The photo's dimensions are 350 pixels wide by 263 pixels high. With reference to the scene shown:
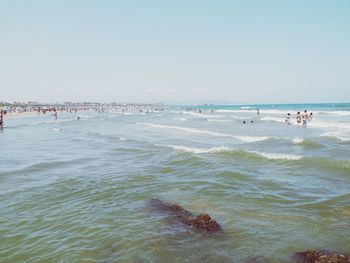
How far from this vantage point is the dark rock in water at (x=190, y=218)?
28.9ft

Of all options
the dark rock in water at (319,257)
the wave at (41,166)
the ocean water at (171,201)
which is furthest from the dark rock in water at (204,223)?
the wave at (41,166)

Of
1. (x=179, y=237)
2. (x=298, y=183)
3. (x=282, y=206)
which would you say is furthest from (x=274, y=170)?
(x=179, y=237)

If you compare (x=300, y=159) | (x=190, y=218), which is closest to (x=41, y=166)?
(x=190, y=218)

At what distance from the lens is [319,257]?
6930 mm

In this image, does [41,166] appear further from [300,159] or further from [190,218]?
[300,159]

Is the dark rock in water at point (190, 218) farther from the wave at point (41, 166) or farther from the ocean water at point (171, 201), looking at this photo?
the wave at point (41, 166)

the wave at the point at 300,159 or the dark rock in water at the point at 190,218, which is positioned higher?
the dark rock in water at the point at 190,218

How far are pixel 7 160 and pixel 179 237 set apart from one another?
14.7 m

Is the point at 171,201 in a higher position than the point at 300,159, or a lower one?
higher

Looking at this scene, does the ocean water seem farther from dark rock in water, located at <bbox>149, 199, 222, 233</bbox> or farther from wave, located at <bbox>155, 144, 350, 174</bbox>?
dark rock in water, located at <bbox>149, 199, 222, 233</bbox>

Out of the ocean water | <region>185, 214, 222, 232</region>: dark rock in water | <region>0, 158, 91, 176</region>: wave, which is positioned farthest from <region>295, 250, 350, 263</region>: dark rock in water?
<region>0, 158, 91, 176</region>: wave

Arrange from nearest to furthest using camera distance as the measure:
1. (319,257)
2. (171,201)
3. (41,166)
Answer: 1. (319,257)
2. (171,201)
3. (41,166)

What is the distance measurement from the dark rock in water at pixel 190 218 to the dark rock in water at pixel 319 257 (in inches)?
81.7

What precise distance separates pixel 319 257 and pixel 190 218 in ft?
11.0
